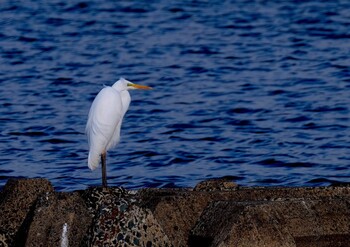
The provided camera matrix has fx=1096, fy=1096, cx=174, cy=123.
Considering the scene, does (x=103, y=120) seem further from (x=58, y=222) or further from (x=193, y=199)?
(x=58, y=222)

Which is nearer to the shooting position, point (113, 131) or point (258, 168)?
point (113, 131)

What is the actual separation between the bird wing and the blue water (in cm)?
180

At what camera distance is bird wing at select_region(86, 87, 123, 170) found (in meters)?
8.80

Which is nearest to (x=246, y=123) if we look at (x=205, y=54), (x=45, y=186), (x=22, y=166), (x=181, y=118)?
(x=181, y=118)

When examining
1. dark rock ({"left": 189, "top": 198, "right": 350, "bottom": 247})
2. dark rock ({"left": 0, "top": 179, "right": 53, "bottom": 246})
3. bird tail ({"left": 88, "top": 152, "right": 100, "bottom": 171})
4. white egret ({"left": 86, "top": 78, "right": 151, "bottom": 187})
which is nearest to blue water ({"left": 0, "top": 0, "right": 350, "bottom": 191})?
bird tail ({"left": 88, "top": 152, "right": 100, "bottom": 171})

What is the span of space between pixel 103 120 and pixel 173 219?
2.24 m

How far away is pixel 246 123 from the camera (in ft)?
46.1

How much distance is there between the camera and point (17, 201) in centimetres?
711

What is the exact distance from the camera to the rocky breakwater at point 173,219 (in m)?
6.23

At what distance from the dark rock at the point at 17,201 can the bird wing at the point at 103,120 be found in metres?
1.62

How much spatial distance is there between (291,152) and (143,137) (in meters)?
1.93

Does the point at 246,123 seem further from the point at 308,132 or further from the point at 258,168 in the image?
the point at 258,168

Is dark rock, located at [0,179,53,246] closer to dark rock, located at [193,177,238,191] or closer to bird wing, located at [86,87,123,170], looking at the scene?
dark rock, located at [193,177,238,191]

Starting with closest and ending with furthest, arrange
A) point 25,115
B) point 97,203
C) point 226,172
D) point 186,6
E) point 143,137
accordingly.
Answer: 1. point 97,203
2. point 226,172
3. point 143,137
4. point 25,115
5. point 186,6
